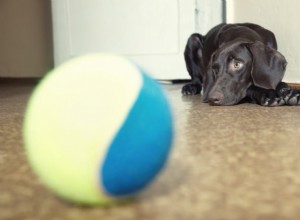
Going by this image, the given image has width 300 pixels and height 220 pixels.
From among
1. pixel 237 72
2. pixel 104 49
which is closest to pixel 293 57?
pixel 237 72

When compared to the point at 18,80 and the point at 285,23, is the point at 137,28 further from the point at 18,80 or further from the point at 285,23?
the point at 18,80

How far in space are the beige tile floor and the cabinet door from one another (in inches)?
69.2

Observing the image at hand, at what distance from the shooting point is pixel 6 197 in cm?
70

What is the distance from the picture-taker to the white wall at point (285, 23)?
223 cm

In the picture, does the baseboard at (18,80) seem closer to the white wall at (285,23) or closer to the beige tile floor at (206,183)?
the white wall at (285,23)

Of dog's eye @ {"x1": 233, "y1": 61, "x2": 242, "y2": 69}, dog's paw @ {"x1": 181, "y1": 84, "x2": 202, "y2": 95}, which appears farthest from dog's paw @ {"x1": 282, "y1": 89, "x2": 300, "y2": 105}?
dog's paw @ {"x1": 181, "y1": 84, "x2": 202, "y2": 95}

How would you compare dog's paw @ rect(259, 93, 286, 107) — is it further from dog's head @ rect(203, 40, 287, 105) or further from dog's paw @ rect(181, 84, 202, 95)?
dog's paw @ rect(181, 84, 202, 95)

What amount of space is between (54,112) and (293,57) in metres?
1.89

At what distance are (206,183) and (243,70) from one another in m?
1.29

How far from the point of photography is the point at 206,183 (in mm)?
738

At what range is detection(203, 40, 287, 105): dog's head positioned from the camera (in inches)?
76.0

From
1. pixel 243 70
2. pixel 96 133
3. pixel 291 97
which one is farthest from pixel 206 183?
pixel 243 70

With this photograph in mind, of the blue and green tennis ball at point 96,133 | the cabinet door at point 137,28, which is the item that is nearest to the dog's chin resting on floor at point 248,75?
the cabinet door at point 137,28

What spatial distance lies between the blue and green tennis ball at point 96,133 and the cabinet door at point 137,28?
2365 millimetres
